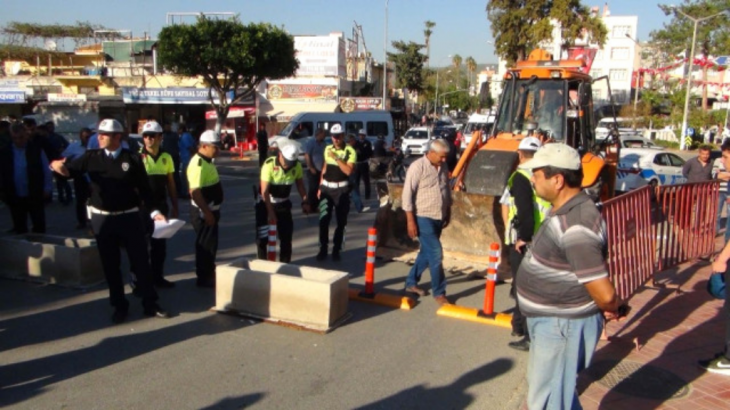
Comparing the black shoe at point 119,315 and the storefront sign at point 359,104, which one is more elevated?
the storefront sign at point 359,104

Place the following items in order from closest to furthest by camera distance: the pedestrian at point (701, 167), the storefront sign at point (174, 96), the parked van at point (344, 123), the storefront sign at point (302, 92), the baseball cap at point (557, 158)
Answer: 1. the baseball cap at point (557, 158)
2. the pedestrian at point (701, 167)
3. the parked van at point (344, 123)
4. the storefront sign at point (174, 96)
5. the storefront sign at point (302, 92)

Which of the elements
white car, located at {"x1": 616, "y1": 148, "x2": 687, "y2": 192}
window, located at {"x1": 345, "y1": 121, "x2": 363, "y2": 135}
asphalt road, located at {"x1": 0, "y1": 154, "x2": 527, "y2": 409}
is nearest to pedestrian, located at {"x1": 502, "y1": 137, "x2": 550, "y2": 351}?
asphalt road, located at {"x1": 0, "y1": 154, "x2": 527, "y2": 409}

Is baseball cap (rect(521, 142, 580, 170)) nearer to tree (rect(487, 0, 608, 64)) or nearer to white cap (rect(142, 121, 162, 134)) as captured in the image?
white cap (rect(142, 121, 162, 134))

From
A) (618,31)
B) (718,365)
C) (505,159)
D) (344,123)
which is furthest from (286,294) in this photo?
(618,31)

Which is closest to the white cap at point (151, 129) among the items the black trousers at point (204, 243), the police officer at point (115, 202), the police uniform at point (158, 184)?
the police uniform at point (158, 184)

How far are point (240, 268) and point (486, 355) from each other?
266 centimetres

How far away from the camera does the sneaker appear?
529cm

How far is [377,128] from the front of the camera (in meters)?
27.7

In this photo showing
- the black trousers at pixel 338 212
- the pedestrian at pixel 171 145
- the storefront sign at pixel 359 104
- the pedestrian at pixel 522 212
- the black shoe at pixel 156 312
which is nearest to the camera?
the pedestrian at pixel 522 212

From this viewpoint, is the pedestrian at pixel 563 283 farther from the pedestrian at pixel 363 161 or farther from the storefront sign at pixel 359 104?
the storefront sign at pixel 359 104

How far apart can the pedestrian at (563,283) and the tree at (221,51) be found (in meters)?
25.0

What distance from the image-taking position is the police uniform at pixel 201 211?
6973 mm

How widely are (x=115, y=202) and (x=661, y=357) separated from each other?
5365 millimetres

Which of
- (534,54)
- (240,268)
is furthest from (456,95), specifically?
(240,268)
